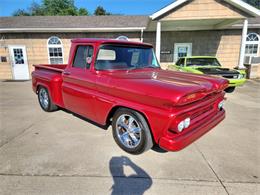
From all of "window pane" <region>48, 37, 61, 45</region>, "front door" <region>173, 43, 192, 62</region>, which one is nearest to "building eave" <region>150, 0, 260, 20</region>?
"front door" <region>173, 43, 192, 62</region>

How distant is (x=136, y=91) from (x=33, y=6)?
49.5 m

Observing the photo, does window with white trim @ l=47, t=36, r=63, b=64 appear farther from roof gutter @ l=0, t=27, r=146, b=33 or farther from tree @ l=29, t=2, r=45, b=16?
tree @ l=29, t=2, r=45, b=16

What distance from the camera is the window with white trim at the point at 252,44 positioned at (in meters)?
11.7

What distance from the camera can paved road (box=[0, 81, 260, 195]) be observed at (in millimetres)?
2221

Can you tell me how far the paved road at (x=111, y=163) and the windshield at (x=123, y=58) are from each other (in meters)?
1.47

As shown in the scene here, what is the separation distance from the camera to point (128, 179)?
236 cm

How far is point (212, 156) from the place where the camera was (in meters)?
2.90

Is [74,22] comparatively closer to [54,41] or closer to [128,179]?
[54,41]

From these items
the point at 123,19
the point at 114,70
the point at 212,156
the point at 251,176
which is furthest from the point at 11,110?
the point at 123,19

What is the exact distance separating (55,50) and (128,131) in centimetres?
1144

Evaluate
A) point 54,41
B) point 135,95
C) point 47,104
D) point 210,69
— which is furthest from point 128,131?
point 54,41

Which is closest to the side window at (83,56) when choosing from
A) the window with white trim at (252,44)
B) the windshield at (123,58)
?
the windshield at (123,58)

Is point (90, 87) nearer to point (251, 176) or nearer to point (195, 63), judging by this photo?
point (251, 176)

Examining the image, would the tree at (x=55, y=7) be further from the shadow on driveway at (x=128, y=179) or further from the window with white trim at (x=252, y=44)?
the shadow on driveway at (x=128, y=179)
